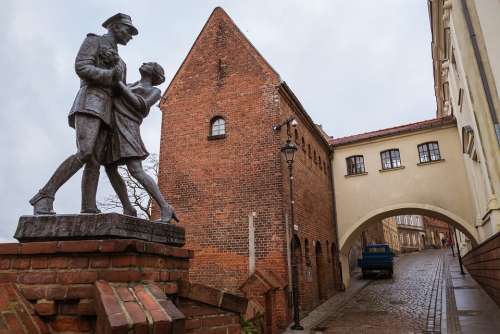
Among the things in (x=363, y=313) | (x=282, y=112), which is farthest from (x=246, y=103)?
(x=363, y=313)

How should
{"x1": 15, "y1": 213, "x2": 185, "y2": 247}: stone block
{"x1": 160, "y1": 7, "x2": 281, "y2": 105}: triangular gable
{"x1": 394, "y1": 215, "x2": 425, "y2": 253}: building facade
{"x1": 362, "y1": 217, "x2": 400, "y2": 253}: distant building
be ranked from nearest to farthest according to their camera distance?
{"x1": 15, "y1": 213, "x2": 185, "y2": 247}: stone block → {"x1": 160, "y1": 7, "x2": 281, "y2": 105}: triangular gable → {"x1": 362, "y1": 217, "x2": 400, "y2": 253}: distant building → {"x1": 394, "y1": 215, "x2": 425, "y2": 253}: building facade

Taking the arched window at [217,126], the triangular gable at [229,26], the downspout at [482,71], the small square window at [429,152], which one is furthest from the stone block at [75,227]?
the small square window at [429,152]

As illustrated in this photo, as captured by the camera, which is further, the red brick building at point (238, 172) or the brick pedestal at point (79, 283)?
the red brick building at point (238, 172)

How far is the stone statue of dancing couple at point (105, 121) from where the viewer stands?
10.2 feet

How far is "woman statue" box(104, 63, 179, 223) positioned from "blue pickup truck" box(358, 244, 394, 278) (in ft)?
67.7

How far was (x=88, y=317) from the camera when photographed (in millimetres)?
2393

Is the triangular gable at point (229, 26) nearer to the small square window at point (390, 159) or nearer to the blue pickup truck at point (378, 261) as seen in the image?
the small square window at point (390, 159)

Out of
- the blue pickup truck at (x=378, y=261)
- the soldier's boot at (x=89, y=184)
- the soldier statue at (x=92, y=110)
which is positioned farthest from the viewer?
the blue pickup truck at (x=378, y=261)

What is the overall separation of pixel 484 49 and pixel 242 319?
24.7 ft

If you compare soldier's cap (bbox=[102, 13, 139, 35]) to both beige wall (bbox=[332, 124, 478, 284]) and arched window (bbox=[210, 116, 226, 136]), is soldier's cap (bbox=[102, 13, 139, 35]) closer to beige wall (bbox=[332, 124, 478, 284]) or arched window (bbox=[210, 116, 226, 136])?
arched window (bbox=[210, 116, 226, 136])

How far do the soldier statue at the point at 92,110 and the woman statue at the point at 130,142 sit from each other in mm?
75

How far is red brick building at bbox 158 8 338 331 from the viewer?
37.9 ft

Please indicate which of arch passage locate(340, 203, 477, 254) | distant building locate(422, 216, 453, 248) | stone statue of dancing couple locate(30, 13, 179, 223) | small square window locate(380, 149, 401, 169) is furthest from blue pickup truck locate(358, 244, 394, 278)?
distant building locate(422, 216, 453, 248)

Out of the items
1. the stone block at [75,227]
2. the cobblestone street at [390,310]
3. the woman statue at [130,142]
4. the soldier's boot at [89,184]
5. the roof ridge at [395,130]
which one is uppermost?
the roof ridge at [395,130]
